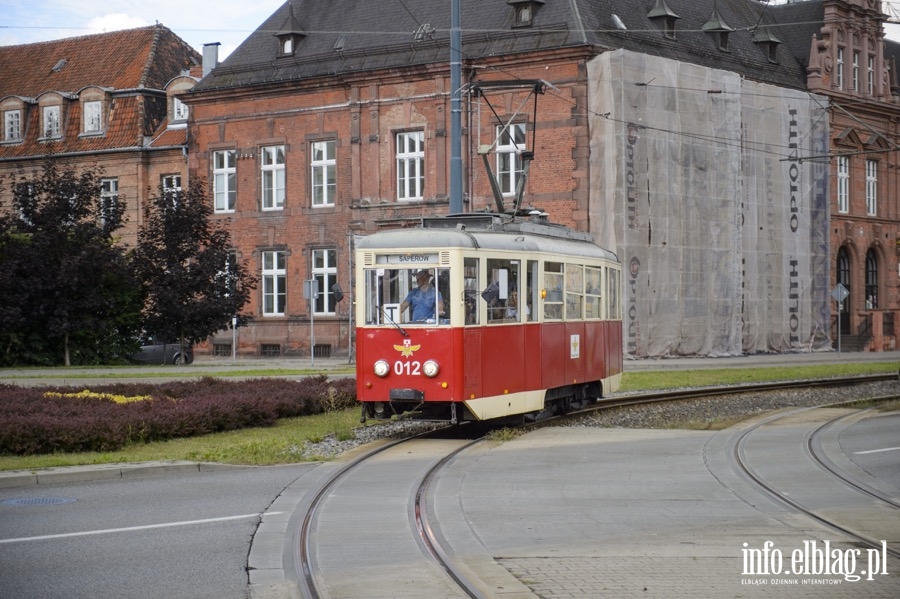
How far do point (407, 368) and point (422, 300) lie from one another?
3.06 ft

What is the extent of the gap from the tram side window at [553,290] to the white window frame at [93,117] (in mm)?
43199

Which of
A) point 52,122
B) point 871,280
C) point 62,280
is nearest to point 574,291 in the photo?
point 62,280

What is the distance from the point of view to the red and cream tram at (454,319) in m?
17.4

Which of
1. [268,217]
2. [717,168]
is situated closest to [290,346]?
[268,217]

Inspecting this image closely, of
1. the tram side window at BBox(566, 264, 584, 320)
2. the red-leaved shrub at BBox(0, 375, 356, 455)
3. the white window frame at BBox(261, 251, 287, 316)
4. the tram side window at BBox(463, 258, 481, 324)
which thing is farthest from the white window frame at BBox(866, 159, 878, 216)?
the tram side window at BBox(463, 258, 481, 324)

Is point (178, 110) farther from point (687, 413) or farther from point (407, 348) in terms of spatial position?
point (407, 348)

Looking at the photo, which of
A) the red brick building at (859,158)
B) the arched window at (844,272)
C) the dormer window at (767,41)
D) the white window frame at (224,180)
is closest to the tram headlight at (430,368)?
the white window frame at (224,180)

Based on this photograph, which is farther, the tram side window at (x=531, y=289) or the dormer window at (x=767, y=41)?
the dormer window at (x=767, y=41)

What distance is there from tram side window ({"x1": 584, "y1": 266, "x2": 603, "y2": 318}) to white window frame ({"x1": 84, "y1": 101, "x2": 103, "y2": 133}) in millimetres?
41535

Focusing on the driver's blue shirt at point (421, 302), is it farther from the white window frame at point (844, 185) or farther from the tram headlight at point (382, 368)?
the white window frame at point (844, 185)

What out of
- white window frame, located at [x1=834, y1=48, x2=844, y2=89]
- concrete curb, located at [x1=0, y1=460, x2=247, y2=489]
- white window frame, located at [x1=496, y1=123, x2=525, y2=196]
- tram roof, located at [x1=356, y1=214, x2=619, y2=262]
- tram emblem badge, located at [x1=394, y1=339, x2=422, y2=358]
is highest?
white window frame, located at [x1=834, y1=48, x2=844, y2=89]

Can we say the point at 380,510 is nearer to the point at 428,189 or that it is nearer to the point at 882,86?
the point at 428,189

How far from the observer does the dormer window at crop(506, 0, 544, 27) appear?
4359 cm

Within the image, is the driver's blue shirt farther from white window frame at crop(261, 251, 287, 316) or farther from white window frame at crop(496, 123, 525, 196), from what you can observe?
white window frame at crop(261, 251, 287, 316)
